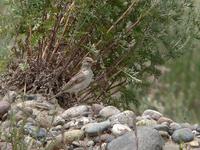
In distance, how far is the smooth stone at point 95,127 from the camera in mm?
5516

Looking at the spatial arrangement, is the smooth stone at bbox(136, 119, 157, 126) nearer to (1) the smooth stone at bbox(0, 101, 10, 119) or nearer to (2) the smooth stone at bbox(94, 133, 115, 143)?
(2) the smooth stone at bbox(94, 133, 115, 143)

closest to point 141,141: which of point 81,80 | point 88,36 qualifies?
point 81,80

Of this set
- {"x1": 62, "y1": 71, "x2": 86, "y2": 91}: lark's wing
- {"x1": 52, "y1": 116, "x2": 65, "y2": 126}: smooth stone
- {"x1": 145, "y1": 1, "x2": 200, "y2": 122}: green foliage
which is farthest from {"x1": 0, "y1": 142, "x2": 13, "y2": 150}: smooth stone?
{"x1": 145, "y1": 1, "x2": 200, "y2": 122}: green foliage

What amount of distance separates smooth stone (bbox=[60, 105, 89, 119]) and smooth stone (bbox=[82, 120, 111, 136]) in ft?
1.01

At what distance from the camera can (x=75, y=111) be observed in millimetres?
6027

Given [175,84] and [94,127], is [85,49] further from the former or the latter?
[175,84]

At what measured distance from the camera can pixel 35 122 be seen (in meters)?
5.64

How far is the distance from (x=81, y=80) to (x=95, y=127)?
848 millimetres

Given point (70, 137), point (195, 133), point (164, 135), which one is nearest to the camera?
point (70, 137)

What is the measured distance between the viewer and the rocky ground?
5.14 metres

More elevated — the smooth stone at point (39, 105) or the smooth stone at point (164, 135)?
the smooth stone at point (39, 105)

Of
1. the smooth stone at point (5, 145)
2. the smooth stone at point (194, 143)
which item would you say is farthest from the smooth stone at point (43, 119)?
the smooth stone at point (194, 143)

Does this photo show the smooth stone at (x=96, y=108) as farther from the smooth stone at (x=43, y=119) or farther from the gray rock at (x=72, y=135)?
the gray rock at (x=72, y=135)

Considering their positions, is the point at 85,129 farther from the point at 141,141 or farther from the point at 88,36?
the point at 88,36
